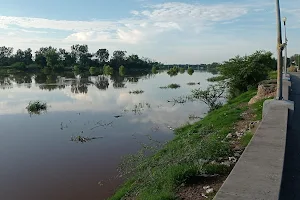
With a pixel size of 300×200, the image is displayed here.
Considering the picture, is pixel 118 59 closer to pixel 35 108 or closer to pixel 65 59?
pixel 65 59

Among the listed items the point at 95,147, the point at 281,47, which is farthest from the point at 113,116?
the point at 281,47

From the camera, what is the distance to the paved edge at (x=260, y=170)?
3717mm

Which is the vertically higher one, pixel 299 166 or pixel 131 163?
pixel 299 166

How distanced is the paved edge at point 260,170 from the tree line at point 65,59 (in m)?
100.0

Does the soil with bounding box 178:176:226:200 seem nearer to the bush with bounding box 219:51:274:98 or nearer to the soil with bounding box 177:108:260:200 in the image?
the soil with bounding box 177:108:260:200

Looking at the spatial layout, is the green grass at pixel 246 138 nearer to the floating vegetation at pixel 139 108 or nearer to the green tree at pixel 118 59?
the floating vegetation at pixel 139 108

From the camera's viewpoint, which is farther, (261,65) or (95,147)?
(261,65)

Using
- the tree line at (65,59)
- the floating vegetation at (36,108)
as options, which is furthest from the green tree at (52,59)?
the floating vegetation at (36,108)

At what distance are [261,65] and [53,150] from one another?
18.0 m

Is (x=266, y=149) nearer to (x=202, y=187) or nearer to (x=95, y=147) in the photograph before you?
(x=202, y=187)

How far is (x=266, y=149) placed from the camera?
17.5 feet

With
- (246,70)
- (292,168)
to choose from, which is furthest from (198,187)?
(246,70)

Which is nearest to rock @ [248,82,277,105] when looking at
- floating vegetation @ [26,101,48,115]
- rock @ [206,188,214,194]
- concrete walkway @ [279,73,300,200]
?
concrete walkway @ [279,73,300,200]

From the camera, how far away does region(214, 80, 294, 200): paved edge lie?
3.72 meters
